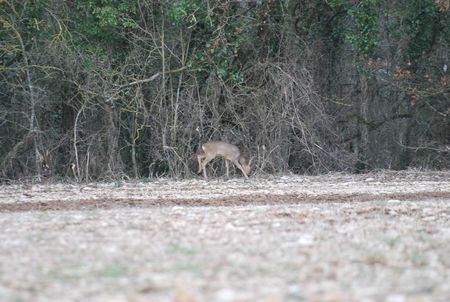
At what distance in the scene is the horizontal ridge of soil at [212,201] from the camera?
15.6m

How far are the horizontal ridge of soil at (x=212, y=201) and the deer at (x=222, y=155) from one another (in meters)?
7.06

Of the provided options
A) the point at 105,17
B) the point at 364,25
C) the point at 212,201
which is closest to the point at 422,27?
the point at 364,25

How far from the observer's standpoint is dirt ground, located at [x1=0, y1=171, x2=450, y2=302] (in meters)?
7.26

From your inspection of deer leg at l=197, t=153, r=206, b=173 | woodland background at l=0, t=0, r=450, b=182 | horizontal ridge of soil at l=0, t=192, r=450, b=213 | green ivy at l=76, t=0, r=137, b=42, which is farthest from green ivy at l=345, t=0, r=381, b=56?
horizontal ridge of soil at l=0, t=192, r=450, b=213

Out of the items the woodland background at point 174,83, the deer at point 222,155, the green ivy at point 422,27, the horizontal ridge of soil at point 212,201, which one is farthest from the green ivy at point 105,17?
the green ivy at point 422,27

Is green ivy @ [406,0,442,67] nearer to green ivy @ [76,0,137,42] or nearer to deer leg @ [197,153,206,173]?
deer leg @ [197,153,206,173]

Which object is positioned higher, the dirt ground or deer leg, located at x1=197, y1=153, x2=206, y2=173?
deer leg, located at x1=197, y1=153, x2=206, y2=173

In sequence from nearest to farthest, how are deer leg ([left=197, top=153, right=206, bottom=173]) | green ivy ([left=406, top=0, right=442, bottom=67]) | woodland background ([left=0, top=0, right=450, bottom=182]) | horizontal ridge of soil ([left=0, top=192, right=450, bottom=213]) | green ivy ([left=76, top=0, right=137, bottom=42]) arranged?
horizontal ridge of soil ([left=0, top=192, right=450, bottom=213])
green ivy ([left=76, top=0, right=137, bottom=42])
woodland background ([left=0, top=0, right=450, bottom=182])
deer leg ([left=197, top=153, right=206, bottom=173])
green ivy ([left=406, top=0, right=442, bottom=67])

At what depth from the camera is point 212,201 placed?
1664 centimetres

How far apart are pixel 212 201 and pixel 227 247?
692 cm

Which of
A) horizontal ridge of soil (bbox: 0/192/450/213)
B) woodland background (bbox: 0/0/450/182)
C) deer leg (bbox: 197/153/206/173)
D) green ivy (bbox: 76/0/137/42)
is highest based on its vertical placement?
green ivy (bbox: 76/0/137/42)

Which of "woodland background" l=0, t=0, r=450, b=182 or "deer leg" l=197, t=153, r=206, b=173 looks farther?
"deer leg" l=197, t=153, r=206, b=173

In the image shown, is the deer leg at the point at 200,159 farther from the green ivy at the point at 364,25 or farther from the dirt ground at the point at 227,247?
the dirt ground at the point at 227,247

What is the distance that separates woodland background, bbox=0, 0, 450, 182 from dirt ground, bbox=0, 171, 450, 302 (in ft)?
23.3
